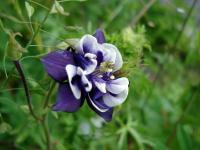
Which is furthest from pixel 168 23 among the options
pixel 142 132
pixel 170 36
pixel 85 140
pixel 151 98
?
pixel 85 140

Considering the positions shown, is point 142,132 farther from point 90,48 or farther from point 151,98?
point 90,48

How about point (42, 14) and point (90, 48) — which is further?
point (42, 14)

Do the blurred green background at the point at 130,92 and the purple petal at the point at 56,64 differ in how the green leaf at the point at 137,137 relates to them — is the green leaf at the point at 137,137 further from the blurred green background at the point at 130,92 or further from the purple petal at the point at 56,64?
the purple petal at the point at 56,64

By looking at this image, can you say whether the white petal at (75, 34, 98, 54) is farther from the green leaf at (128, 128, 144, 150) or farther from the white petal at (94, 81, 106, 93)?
the green leaf at (128, 128, 144, 150)

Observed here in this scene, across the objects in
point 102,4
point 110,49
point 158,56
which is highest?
point 110,49

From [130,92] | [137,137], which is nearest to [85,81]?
[130,92]

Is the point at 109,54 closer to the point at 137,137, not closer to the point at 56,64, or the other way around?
the point at 56,64

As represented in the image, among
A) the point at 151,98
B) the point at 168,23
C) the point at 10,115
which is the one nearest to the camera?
the point at 10,115

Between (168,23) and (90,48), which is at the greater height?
(90,48)
